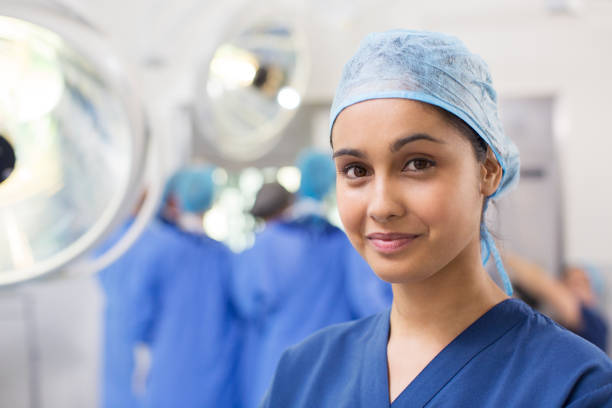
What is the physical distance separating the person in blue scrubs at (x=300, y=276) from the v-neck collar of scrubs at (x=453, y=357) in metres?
1.55

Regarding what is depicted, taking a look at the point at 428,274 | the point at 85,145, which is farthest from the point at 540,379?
the point at 85,145

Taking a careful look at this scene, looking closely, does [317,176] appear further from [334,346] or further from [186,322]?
[334,346]

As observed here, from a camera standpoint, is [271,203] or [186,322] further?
[271,203]

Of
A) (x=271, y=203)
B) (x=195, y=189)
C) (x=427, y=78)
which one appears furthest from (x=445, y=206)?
(x=195, y=189)

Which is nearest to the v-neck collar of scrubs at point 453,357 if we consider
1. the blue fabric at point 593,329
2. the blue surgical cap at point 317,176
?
the blue surgical cap at point 317,176

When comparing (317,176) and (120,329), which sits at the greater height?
(317,176)

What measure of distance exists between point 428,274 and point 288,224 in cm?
188

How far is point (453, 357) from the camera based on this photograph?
0.79m

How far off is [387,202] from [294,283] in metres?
1.85

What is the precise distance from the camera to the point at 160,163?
106cm

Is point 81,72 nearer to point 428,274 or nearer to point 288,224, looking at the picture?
point 428,274

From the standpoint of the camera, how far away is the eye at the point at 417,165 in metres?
0.74

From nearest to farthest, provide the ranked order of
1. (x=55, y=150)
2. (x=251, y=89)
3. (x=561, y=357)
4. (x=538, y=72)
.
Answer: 1. (x=561, y=357)
2. (x=55, y=150)
3. (x=251, y=89)
4. (x=538, y=72)

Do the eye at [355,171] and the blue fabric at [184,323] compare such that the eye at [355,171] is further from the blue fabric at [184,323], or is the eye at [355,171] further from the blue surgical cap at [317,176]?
the blue fabric at [184,323]
